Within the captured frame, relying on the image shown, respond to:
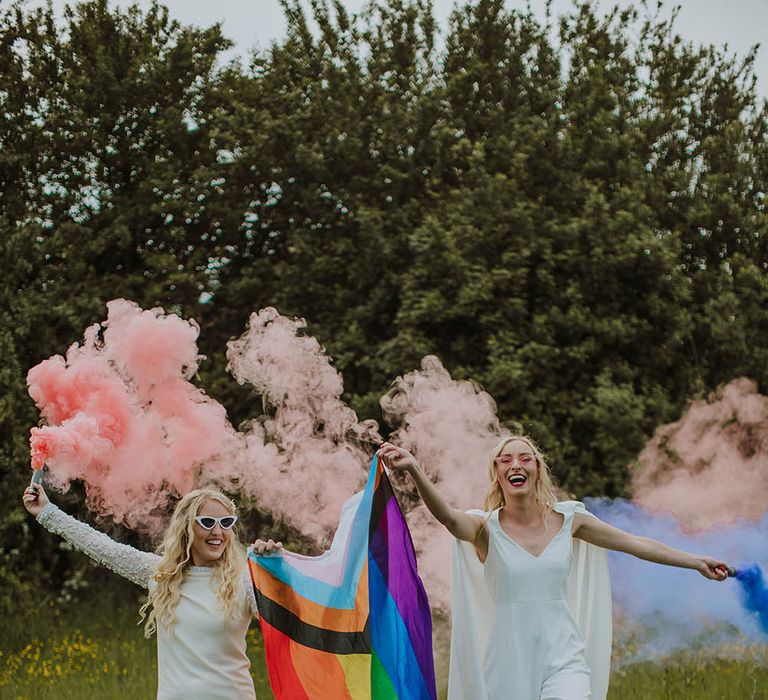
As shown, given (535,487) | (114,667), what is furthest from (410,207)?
(535,487)

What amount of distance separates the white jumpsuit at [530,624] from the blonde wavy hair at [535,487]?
0.15 metres

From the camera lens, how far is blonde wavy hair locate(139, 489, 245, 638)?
5012mm

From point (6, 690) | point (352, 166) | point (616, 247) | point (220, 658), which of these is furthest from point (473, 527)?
point (352, 166)

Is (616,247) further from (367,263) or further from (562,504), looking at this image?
(562,504)

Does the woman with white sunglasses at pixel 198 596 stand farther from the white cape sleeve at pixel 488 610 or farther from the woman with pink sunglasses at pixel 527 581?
the white cape sleeve at pixel 488 610

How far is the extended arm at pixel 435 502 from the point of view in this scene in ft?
17.5

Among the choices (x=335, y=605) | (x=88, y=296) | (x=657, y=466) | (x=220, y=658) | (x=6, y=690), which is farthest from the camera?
(x=88, y=296)

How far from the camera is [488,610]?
18.9 feet

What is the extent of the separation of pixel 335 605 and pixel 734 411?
27.7ft

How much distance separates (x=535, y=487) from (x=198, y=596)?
5.80ft

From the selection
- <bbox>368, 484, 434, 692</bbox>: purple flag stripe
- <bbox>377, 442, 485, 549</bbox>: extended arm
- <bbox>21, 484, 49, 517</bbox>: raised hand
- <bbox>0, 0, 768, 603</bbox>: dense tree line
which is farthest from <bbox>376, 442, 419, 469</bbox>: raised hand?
<bbox>0, 0, 768, 603</bbox>: dense tree line

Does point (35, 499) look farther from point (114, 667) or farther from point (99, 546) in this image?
point (114, 667)

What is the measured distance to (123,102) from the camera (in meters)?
14.1

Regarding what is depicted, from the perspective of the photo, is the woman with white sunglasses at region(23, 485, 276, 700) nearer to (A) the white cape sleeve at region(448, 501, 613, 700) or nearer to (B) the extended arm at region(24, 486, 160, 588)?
(B) the extended arm at region(24, 486, 160, 588)
